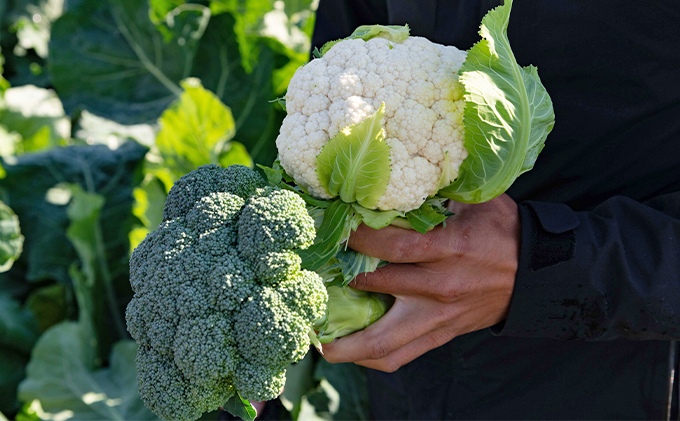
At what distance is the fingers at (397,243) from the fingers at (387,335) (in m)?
0.15

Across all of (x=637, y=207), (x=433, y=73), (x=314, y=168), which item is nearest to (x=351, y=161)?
(x=314, y=168)

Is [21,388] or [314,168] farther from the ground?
[314,168]

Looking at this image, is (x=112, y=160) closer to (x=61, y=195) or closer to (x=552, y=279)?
(x=61, y=195)

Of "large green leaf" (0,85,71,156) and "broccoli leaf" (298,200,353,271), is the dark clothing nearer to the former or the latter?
"broccoli leaf" (298,200,353,271)

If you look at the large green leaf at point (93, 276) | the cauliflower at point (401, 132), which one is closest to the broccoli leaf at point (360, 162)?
the cauliflower at point (401, 132)

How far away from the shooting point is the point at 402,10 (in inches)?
47.6

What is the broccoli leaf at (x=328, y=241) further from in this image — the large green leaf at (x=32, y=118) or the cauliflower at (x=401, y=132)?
the large green leaf at (x=32, y=118)

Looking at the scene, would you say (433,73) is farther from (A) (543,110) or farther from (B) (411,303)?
(B) (411,303)

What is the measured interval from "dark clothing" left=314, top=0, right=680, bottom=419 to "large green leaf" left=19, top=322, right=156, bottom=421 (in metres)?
1.31

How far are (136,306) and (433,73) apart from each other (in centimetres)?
74

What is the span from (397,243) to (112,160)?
6.18ft

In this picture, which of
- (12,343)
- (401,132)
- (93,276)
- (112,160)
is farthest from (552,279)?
(12,343)

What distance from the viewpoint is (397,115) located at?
0.96 meters

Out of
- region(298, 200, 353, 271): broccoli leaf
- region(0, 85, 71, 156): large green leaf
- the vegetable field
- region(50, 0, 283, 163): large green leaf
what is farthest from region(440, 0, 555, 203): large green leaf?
region(0, 85, 71, 156): large green leaf
